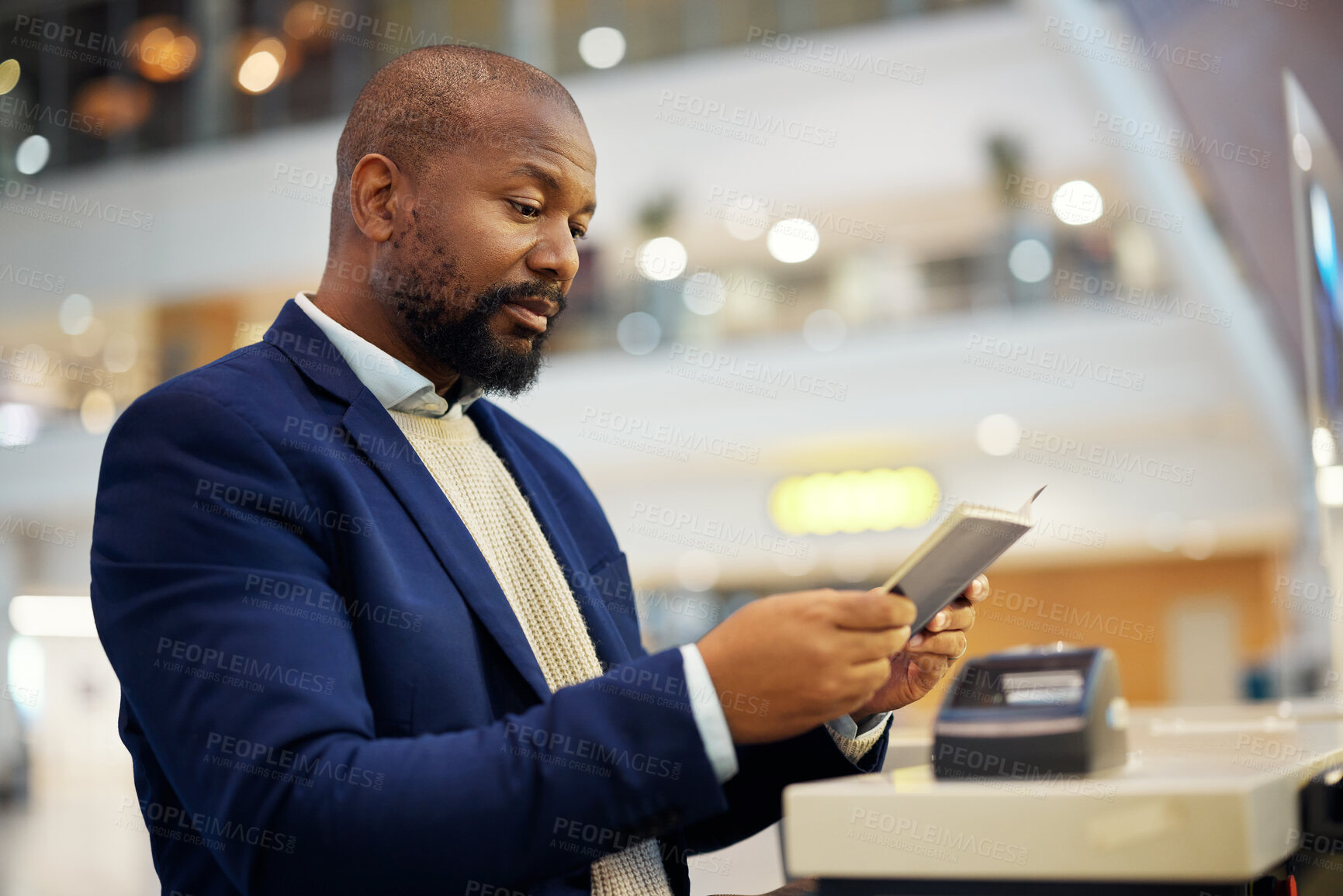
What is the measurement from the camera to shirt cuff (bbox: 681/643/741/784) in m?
1.04

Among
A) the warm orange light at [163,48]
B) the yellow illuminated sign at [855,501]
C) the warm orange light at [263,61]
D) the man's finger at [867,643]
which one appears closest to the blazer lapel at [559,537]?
the man's finger at [867,643]

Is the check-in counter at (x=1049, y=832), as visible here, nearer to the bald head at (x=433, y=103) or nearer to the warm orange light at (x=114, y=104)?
the bald head at (x=433, y=103)

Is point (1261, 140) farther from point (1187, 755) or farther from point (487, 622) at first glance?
point (487, 622)

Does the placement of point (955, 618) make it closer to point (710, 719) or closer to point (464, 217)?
point (710, 719)

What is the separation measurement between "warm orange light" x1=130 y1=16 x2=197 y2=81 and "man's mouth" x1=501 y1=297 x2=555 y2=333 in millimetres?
14965

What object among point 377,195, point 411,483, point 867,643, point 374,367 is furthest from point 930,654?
point 377,195

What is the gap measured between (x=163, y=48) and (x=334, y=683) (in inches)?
625

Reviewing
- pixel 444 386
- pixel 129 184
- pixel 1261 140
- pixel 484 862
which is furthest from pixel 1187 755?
pixel 129 184

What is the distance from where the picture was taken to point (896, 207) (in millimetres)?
12336

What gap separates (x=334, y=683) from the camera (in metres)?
1.10

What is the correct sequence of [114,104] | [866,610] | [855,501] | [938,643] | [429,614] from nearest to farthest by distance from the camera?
[866,610], [429,614], [938,643], [855,501], [114,104]

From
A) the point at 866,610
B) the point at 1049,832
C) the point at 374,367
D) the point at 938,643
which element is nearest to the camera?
the point at 1049,832

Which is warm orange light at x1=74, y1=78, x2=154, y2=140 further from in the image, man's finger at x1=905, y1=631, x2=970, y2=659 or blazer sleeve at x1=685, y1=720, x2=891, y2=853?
man's finger at x1=905, y1=631, x2=970, y2=659

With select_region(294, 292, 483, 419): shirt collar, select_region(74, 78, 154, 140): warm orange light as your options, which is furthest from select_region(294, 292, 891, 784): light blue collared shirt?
select_region(74, 78, 154, 140): warm orange light
